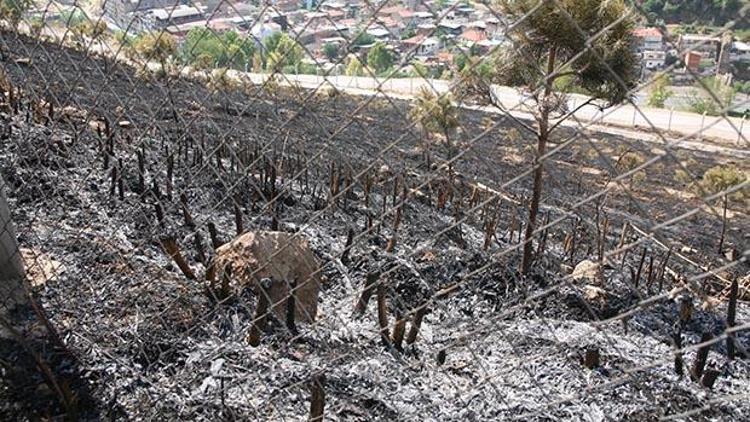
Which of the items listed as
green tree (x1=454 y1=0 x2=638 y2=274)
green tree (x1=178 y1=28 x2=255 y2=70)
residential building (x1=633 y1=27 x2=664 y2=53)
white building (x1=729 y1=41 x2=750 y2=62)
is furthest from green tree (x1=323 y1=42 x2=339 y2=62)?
green tree (x1=454 y1=0 x2=638 y2=274)

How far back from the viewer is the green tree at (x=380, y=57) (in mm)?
1376

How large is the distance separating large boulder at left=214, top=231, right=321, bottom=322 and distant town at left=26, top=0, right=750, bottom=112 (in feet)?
3.61

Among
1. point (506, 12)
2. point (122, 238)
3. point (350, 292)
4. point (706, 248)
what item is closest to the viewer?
point (122, 238)

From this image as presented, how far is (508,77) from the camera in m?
4.65

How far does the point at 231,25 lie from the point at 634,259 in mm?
5377

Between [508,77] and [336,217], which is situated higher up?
[508,77]

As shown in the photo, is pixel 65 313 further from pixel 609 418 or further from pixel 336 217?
pixel 336 217

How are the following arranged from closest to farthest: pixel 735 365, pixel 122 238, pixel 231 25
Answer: pixel 231 25
pixel 122 238
pixel 735 365

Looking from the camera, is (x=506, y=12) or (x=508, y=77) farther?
(x=508, y=77)

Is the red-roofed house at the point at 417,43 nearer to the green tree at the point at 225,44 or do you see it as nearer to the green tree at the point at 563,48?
the green tree at the point at 225,44

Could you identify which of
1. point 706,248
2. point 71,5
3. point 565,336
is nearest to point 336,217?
point 565,336

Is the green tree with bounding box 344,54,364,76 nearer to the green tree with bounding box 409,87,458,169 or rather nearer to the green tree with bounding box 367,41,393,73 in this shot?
the green tree with bounding box 367,41,393,73

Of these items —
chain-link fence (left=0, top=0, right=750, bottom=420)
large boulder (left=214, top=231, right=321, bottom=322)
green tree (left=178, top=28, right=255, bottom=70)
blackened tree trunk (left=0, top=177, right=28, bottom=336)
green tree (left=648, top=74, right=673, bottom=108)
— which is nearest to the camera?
green tree (left=648, top=74, right=673, bottom=108)

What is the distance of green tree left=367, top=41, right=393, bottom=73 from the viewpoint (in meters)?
1.38
